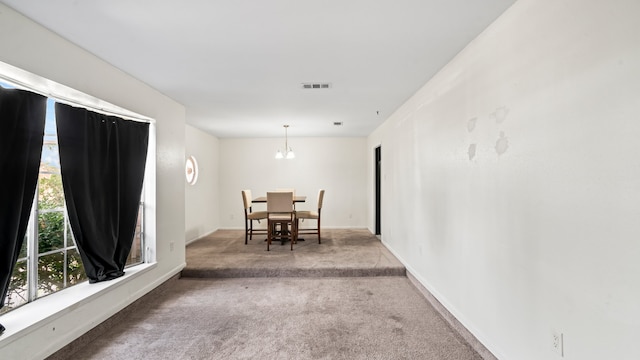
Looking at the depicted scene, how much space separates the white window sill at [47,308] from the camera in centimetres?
174

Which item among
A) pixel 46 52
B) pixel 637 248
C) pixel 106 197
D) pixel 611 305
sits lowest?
pixel 611 305

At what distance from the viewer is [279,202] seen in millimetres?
4773

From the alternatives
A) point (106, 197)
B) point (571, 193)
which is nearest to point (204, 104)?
point (106, 197)

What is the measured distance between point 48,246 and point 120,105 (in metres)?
1.30

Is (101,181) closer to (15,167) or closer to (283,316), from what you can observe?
(15,167)

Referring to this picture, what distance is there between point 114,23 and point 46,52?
1.75 ft

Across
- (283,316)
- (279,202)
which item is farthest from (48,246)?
(279,202)

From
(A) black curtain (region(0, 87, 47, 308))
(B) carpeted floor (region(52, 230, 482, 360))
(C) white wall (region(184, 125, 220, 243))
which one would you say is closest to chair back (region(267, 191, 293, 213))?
(B) carpeted floor (region(52, 230, 482, 360))

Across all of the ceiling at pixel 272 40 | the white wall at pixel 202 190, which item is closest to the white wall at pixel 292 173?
the white wall at pixel 202 190

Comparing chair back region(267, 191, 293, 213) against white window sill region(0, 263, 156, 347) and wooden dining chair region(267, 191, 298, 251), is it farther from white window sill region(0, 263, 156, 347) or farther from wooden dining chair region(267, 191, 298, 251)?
white window sill region(0, 263, 156, 347)

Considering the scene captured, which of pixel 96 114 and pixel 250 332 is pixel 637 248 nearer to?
pixel 250 332

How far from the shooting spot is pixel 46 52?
6.36ft

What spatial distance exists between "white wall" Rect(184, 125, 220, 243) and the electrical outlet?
4891 mm

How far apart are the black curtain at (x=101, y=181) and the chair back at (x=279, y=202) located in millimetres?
2112
